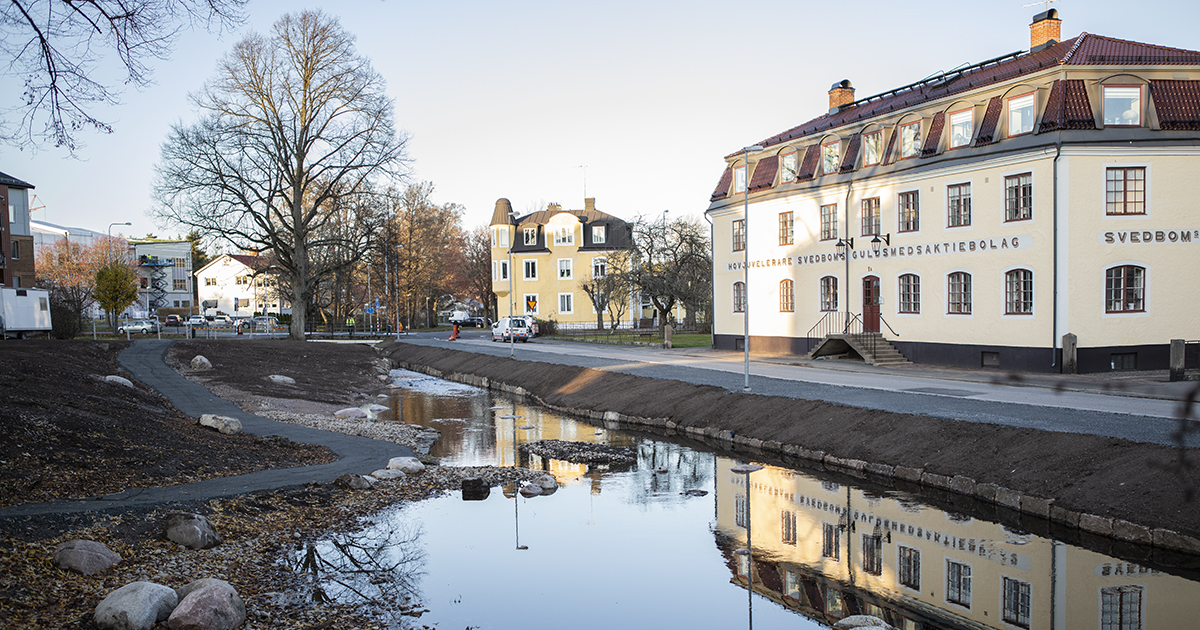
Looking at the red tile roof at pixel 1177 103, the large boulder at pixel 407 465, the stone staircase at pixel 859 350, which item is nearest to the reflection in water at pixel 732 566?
the large boulder at pixel 407 465

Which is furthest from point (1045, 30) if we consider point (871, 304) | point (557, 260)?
point (557, 260)

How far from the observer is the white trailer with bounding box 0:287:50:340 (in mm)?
36812

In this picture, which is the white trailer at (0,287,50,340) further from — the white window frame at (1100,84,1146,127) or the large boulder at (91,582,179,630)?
the white window frame at (1100,84,1146,127)

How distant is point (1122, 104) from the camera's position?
25.0 m

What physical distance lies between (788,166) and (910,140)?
21.5ft

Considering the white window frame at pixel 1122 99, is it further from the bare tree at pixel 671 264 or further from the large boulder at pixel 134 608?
the large boulder at pixel 134 608

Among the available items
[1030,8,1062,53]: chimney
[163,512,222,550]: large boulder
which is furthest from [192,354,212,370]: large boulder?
[1030,8,1062,53]: chimney

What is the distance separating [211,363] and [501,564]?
24.4 metres

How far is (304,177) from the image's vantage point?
4450cm

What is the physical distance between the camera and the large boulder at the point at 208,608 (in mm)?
7613

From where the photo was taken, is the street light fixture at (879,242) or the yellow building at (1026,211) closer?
the yellow building at (1026,211)

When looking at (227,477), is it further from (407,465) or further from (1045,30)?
(1045,30)

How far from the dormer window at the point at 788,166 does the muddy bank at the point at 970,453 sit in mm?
14222

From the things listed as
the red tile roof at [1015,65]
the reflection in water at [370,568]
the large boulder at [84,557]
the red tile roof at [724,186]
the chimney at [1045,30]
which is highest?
the chimney at [1045,30]
